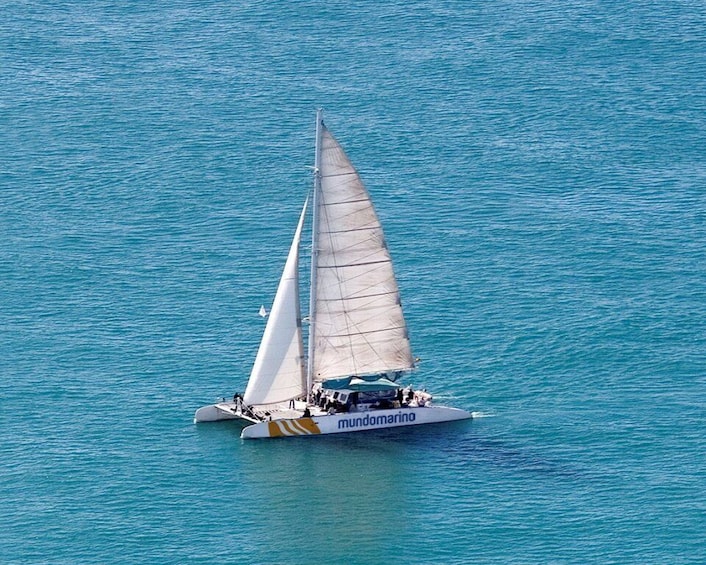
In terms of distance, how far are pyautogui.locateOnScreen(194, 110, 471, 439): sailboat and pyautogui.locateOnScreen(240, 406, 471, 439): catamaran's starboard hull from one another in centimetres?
7

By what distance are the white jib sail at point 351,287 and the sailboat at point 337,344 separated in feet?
0.23

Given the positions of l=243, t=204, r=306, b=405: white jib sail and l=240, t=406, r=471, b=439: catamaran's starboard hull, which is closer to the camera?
l=240, t=406, r=471, b=439: catamaran's starboard hull

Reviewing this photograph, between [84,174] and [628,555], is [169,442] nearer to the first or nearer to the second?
[628,555]

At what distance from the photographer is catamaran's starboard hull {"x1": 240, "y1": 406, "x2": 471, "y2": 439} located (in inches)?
5920

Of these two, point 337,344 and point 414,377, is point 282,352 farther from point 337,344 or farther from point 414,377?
point 414,377

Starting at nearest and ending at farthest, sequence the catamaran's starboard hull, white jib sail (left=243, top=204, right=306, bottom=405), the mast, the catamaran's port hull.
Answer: the mast, the catamaran's starboard hull, the catamaran's port hull, white jib sail (left=243, top=204, right=306, bottom=405)

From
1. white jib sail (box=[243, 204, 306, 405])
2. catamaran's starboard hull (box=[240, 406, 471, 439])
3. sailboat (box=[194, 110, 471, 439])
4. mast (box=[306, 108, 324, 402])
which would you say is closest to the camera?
mast (box=[306, 108, 324, 402])

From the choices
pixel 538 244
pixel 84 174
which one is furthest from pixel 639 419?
pixel 84 174

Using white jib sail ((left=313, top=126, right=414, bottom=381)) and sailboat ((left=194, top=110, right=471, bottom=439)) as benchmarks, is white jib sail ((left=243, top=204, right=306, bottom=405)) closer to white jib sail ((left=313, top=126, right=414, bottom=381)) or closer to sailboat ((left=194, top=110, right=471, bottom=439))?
sailboat ((left=194, top=110, right=471, bottom=439))

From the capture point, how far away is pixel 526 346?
163500 millimetres

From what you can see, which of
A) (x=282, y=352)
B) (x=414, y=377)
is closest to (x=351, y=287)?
(x=282, y=352)

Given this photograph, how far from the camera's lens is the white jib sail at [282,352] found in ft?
502

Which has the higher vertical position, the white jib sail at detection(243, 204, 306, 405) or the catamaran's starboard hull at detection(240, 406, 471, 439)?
the white jib sail at detection(243, 204, 306, 405)

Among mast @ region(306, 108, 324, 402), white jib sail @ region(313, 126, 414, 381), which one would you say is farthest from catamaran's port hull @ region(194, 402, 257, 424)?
white jib sail @ region(313, 126, 414, 381)
